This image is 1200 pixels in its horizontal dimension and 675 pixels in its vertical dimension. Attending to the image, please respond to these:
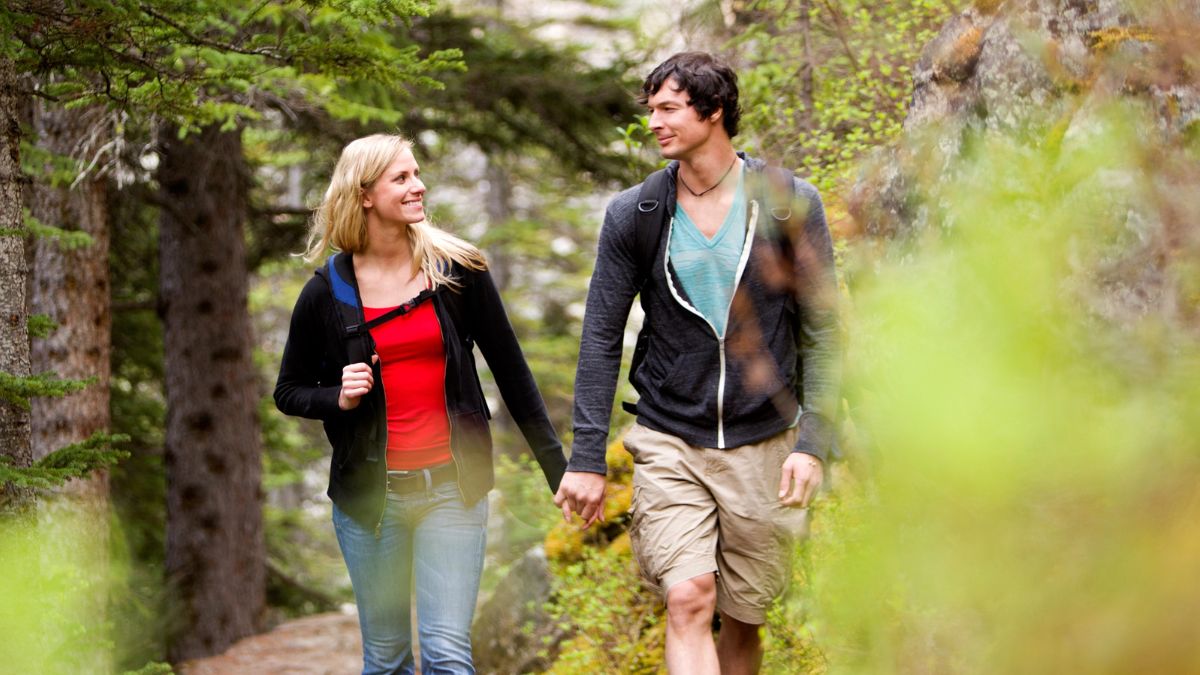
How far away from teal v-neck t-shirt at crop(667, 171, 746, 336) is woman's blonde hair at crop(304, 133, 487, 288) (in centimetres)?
85

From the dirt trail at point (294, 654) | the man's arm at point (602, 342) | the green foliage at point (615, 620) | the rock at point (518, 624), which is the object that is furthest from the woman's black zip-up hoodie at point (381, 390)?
the dirt trail at point (294, 654)

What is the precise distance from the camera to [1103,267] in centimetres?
185

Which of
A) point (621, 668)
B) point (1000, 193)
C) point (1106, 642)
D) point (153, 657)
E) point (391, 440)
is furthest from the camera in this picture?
point (153, 657)

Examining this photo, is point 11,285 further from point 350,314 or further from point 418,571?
point 418,571

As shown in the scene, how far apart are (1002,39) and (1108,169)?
5.22 ft

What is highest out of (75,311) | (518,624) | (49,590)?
(75,311)

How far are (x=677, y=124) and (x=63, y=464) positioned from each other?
258cm

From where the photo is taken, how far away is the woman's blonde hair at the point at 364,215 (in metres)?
4.30

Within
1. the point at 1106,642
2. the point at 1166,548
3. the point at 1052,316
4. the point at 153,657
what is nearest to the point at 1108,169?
the point at 1052,316

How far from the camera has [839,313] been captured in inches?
155

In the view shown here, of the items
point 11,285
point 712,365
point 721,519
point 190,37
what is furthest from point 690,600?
point 190,37

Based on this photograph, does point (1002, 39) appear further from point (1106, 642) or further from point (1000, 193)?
point (1106, 642)

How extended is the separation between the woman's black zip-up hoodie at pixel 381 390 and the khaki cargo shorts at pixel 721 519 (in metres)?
0.51

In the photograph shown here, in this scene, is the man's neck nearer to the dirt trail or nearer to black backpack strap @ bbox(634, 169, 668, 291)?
black backpack strap @ bbox(634, 169, 668, 291)
